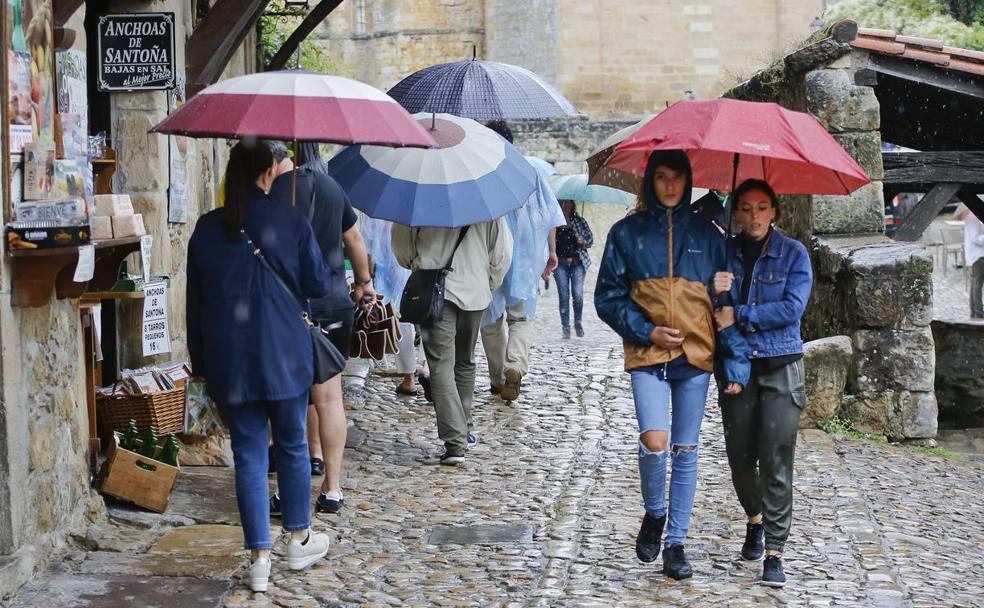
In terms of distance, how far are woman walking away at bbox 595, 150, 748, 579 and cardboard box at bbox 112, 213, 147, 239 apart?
81.8 inches

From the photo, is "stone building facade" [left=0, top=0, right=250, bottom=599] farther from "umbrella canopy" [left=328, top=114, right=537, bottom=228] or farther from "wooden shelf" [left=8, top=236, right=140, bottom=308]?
"umbrella canopy" [left=328, top=114, right=537, bottom=228]

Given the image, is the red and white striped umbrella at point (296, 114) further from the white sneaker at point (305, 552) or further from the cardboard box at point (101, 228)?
the white sneaker at point (305, 552)

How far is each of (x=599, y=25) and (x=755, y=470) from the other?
107 feet

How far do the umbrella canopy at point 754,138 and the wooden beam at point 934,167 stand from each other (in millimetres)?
5788

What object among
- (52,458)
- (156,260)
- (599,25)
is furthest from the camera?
(599,25)

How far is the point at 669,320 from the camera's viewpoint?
16.9ft

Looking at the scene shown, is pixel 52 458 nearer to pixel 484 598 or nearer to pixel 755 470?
pixel 484 598

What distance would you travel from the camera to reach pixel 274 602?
4988mm

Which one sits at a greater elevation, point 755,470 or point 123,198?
point 123,198

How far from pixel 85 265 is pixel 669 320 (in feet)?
7.26

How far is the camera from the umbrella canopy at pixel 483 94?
897 centimetres

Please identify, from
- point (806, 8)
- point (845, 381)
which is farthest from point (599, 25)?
point (845, 381)

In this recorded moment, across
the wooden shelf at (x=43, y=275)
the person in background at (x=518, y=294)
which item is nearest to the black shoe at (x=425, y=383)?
the person in background at (x=518, y=294)

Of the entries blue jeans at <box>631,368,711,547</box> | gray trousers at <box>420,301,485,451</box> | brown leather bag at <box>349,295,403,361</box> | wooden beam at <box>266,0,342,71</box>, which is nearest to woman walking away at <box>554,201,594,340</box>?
wooden beam at <box>266,0,342,71</box>
